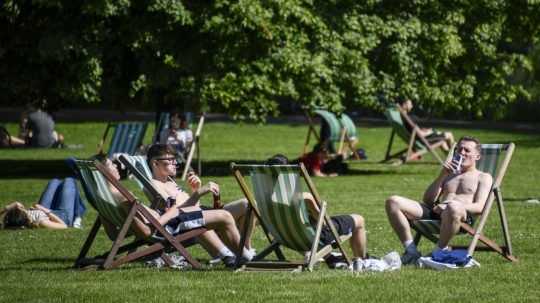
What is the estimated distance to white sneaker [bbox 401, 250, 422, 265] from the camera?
33.8ft

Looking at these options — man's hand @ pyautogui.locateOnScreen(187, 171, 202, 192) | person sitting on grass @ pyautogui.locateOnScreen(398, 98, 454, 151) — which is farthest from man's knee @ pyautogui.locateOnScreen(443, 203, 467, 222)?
person sitting on grass @ pyautogui.locateOnScreen(398, 98, 454, 151)

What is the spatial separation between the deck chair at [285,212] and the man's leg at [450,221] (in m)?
0.78

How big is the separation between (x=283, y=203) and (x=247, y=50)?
39.4 ft

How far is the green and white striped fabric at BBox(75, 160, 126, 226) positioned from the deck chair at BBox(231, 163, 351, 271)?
99 cm

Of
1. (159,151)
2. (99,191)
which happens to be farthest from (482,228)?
(99,191)

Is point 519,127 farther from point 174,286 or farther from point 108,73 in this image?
point 174,286

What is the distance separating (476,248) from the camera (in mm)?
10586

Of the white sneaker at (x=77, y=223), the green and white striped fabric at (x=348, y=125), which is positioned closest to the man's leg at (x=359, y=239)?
the white sneaker at (x=77, y=223)

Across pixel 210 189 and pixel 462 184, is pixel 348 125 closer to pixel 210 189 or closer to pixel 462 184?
pixel 462 184

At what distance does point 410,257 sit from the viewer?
10312 millimetres

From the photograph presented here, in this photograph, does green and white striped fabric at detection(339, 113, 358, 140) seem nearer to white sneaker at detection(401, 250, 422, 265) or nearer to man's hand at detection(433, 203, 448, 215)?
man's hand at detection(433, 203, 448, 215)

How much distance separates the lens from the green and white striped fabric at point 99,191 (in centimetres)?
1014

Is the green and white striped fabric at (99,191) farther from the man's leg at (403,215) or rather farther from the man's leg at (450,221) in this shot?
the man's leg at (450,221)

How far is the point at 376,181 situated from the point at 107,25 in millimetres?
5034
